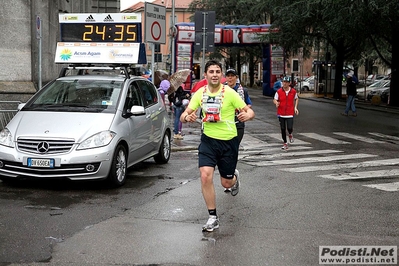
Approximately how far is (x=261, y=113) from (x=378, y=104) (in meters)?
9.79

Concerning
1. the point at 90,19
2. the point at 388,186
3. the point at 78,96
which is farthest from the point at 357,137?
the point at 78,96

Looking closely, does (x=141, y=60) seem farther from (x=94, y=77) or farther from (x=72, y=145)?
(x=72, y=145)

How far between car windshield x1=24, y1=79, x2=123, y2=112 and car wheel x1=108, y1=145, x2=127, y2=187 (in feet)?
2.35

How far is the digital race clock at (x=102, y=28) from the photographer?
12.1m

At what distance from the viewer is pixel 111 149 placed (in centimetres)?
859

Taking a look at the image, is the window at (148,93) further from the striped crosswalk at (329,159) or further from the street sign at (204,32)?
the street sign at (204,32)

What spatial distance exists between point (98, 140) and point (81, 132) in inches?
10.7

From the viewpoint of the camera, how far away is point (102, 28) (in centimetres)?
1214

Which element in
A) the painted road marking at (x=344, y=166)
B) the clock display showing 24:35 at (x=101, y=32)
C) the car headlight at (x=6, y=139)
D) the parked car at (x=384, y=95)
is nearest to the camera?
the car headlight at (x=6, y=139)

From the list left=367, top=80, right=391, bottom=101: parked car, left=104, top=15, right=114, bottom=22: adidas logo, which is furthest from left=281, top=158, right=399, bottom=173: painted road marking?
left=367, top=80, right=391, bottom=101: parked car

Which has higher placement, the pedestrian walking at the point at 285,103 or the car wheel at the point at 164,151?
the pedestrian walking at the point at 285,103

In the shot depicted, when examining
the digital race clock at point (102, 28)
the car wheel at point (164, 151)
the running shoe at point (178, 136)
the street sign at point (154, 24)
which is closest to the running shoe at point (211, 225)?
the car wheel at point (164, 151)

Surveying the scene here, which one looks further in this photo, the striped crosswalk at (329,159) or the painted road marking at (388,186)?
the striped crosswalk at (329,159)

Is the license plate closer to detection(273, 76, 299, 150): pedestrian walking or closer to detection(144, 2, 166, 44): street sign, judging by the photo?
detection(144, 2, 166, 44): street sign
